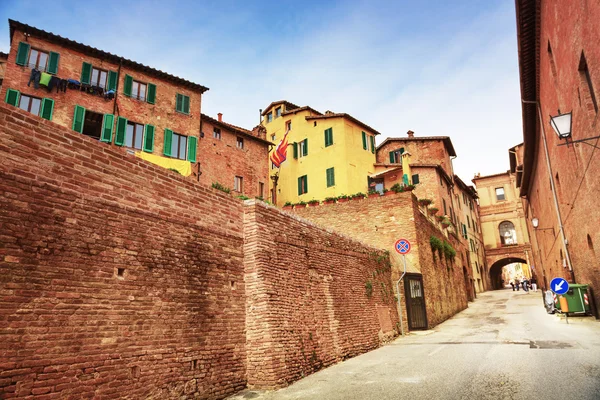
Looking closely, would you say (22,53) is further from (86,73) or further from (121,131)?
(121,131)

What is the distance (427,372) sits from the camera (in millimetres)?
7445

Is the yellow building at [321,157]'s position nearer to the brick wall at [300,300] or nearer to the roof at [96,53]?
the roof at [96,53]

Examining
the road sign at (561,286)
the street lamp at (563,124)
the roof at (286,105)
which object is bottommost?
the road sign at (561,286)

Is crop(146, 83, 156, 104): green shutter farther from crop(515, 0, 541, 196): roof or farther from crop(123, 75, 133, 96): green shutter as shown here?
crop(515, 0, 541, 196): roof

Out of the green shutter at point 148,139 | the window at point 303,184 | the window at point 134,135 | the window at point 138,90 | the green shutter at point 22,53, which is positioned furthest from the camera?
the window at point 303,184

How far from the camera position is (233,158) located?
26.9m

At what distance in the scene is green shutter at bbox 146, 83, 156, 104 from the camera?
22328 mm

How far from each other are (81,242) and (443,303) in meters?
18.1

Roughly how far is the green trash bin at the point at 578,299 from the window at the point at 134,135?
2045 centimetres

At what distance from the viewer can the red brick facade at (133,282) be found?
4.68m

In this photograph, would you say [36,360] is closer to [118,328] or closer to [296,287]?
[118,328]

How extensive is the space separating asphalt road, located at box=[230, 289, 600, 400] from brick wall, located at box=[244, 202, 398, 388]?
42 centimetres

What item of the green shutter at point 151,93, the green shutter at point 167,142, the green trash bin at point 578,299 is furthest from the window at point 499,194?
the green shutter at point 151,93

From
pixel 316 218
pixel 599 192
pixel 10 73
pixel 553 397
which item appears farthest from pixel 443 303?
pixel 10 73
